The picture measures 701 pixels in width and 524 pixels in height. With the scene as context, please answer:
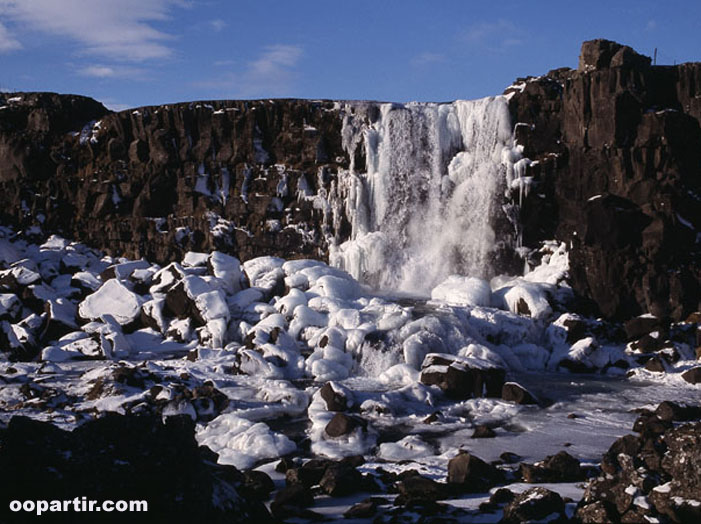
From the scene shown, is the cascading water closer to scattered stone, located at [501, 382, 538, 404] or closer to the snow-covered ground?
the snow-covered ground

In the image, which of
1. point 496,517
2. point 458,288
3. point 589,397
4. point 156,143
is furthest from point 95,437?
point 156,143

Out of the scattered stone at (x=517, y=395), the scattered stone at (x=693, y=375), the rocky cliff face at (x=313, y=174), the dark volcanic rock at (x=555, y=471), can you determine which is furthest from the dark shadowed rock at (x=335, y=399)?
the rocky cliff face at (x=313, y=174)

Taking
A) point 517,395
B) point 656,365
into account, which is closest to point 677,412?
point 517,395

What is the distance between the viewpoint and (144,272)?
29922 millimetres

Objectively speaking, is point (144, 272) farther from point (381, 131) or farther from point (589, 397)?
point (589, 397)

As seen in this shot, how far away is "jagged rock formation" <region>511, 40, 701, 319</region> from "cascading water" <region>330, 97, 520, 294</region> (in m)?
1.73

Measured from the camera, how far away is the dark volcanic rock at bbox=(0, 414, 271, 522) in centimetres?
802

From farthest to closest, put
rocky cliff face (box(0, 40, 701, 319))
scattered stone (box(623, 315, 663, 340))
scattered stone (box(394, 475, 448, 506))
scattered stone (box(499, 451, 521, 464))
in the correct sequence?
1. rocky cliff face (box(0, 40, 701, 319))
2. scattered stone (box(623, 315, 663, 340))
3. scattered stone (box(499, 451, 521, 464))
4. scattered stone (box(394, 475, 448, 506))

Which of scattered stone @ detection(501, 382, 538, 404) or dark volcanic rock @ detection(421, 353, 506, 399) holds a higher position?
dark volcanic rock @ detection(421, 353, 506, 399)

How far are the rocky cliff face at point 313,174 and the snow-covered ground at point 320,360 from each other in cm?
230

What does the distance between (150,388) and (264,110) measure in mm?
19440

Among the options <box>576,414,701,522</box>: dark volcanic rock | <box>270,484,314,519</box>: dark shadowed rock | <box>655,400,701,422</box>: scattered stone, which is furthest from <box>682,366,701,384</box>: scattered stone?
<box>270,484,314,519</box>: dark shadowed rock

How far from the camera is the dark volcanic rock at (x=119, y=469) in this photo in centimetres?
802

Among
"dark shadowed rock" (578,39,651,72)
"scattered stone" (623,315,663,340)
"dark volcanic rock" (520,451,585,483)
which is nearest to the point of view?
"dark volcanic rock" (520,451,585,483)
